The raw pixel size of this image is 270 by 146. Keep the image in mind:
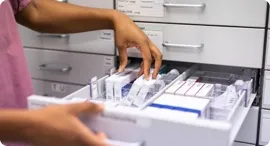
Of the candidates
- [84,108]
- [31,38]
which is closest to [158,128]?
[84,108]

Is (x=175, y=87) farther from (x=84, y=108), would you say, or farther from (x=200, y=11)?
(x=84, y=108)

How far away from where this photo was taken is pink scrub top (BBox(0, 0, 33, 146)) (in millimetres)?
916

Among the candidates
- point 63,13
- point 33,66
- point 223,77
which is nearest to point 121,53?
point 63,13

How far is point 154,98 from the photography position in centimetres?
85

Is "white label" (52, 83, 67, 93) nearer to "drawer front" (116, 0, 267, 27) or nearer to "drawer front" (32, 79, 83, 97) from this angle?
"drawer front" (32, 79, 83, 97)

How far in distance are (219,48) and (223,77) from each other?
11 cm

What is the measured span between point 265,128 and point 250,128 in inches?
1.5

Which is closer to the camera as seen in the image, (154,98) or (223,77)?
(154,98)

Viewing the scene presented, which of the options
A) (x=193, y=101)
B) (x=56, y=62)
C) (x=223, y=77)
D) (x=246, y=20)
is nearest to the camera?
(x=193, y=101)

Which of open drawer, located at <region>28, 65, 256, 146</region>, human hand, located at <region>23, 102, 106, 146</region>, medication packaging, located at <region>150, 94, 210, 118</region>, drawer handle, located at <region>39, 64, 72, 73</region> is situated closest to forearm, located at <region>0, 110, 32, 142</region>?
human hand, located at <region>23, 102, 106, 146</region>

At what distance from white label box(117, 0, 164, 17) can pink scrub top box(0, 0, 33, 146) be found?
0.89ft

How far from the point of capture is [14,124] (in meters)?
Result: 0.56

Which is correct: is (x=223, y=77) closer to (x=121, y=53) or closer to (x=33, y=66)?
(x=121, y=53)

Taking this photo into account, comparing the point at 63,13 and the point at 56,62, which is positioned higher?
the point at 63,13
